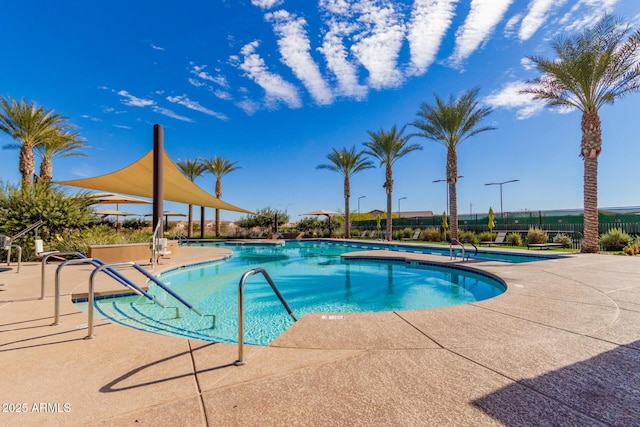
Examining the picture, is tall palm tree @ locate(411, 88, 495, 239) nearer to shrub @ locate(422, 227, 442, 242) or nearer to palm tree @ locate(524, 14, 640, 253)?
shrub @ locate(422, 227, 442, 242)

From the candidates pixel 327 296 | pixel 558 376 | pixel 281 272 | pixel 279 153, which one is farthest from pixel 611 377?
pixel 279 153

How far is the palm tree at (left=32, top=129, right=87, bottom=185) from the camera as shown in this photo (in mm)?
16062

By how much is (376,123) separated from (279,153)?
10.5m

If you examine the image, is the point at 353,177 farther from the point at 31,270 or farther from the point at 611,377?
the point at 611,377

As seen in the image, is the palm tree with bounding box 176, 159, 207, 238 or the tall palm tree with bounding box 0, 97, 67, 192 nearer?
the tall palm tree with bounding box 0, 97, 67, 192

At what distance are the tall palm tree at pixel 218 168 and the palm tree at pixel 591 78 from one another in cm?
2332

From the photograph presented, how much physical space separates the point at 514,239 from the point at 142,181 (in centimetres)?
1794

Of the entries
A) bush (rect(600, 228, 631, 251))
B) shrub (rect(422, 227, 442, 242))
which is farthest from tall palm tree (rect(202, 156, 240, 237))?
bush (rect(600, 228, 631, 251))

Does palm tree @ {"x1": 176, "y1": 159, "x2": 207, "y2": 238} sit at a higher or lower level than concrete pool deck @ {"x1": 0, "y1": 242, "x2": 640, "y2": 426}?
higher

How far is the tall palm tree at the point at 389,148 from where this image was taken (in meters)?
21.4

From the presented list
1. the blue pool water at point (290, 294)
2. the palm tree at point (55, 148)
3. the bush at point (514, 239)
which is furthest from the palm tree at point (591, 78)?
the palm tree at point (55, 148)

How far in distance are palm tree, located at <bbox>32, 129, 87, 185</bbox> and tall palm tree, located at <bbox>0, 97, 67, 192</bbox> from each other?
805 mm

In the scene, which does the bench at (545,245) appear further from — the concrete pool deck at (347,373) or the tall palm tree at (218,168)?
the tall palm tree at (218,168)

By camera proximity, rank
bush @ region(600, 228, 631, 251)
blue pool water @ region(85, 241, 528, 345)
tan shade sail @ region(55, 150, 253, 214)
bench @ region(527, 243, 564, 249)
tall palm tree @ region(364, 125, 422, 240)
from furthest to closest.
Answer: tall palm tree @ region(364, 125, 422, 240) → bench @ region(527, 243, 564, 249) → bush @ region(600, 228, 631, 251) → tan shade sail @ region(55, 150, 253, 214) → blue pool water @ region(85, 241, 528, 345)
